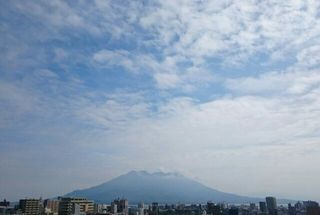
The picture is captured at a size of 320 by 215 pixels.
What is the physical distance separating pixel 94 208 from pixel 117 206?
17805 millimetres

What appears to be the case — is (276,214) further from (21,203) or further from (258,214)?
(21,203)

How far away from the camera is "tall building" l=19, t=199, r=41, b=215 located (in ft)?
330

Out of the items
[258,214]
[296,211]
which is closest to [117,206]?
[258,214]

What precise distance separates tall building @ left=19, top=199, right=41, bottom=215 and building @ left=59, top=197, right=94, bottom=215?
8320 millimetres

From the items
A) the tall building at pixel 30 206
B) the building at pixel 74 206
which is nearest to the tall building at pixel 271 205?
the building at pixel 74 206

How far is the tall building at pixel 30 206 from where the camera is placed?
330 feet

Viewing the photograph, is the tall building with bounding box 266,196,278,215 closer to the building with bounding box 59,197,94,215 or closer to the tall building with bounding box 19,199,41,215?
the building with bounding box 59,197,94,215

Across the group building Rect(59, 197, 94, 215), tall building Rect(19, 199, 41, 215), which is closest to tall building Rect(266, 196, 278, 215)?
building Rect(59, 197, 94, 215)

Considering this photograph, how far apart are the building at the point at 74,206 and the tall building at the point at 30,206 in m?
8.32

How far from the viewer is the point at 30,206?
10238 cm

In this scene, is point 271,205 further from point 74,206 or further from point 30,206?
point 30,206

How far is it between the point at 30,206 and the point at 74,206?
57.1 ft

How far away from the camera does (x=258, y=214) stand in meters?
124

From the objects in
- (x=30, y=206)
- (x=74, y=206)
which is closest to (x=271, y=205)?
(x=74, y=206)
